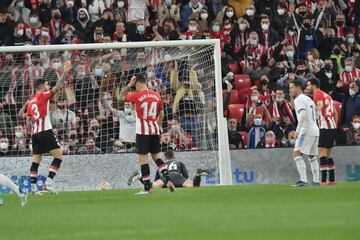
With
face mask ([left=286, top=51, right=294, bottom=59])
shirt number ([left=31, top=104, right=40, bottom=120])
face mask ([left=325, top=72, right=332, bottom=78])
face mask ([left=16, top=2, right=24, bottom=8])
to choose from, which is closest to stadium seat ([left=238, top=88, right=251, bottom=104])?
face mask ([left=286, top=51, right=294, bottom=59])

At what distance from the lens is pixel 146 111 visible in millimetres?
19703

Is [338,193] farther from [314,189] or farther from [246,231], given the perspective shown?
[246,231]

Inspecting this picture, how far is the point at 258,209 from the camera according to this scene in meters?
14.7

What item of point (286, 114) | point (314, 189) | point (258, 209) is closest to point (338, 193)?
point (314, 189)

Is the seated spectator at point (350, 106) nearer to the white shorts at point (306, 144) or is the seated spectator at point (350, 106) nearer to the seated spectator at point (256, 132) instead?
the seated spectator at point (256, 132)

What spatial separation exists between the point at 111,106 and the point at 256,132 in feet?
11.1

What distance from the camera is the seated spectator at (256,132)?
25391 mm

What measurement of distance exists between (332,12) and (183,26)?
13.4ft

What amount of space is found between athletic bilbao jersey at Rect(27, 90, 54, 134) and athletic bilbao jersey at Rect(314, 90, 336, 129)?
510 cm

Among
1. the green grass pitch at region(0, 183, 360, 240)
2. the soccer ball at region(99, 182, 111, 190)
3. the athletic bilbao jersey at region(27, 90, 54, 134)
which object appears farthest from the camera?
the soccer ball at region(99, 182, 111, 190)

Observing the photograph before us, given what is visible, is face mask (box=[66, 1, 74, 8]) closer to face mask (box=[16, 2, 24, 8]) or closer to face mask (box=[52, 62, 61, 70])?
face mask (box=[16, 2, 24, 8])

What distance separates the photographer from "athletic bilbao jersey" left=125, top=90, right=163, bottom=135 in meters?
19.6

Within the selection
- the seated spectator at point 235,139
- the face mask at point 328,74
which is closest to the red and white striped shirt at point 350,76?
the face mask at point 328,74

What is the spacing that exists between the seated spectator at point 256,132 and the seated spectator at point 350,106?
6.30 ft
